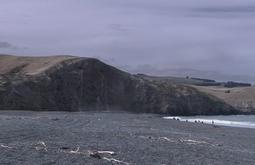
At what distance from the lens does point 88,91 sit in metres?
95.8

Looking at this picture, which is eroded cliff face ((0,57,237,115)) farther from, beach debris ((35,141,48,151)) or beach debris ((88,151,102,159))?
beach debris ((88,151,102,159))

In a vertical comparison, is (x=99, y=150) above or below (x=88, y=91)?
below

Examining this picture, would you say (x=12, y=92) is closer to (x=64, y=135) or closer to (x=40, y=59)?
(x=40, y=59)

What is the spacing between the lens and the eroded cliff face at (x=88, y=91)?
86250mm

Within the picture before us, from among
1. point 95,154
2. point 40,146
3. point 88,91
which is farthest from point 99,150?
point 88,91

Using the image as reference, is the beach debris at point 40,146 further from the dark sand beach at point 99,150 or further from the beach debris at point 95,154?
the beach debris at point 95,154

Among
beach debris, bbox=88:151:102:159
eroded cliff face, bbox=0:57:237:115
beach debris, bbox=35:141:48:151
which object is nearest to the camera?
beach debris, bbox=88:151:102:159

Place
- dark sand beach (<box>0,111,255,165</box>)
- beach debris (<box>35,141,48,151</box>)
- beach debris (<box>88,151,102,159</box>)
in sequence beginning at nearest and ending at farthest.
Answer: dark sand beach (<box>0,111,255,165</box>) < beach debris (<box>88,151,102,159</box>) < beach debris (<box>35,141,48,151</box>)

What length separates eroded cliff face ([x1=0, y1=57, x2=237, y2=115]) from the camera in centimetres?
8625

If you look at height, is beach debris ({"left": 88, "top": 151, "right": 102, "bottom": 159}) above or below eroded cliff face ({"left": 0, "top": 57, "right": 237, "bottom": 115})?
below

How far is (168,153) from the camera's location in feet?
83.1

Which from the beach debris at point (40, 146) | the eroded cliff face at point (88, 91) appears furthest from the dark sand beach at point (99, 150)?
the eroded cliff face at point (88, 91)

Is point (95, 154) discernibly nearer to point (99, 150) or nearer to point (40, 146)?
point (99, 150)

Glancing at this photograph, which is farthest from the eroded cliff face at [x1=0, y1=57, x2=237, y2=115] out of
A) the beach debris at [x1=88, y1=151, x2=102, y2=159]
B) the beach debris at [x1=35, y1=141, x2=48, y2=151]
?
the beach debris at [x1=88, y1=151, x2=102, y2=159]
